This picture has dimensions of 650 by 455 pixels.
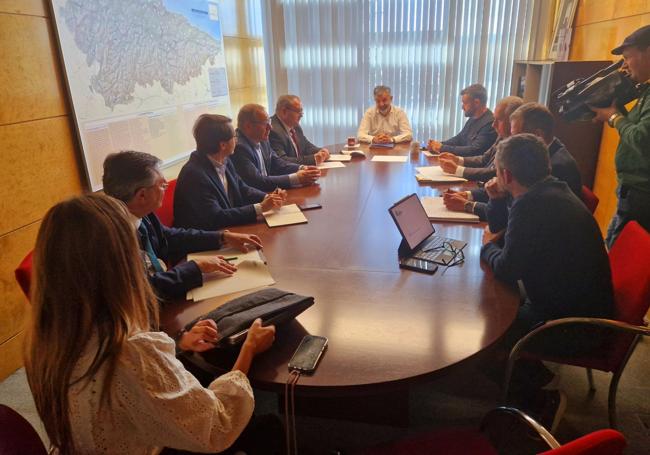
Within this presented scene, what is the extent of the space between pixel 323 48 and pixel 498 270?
472 cm

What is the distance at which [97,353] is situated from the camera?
84 centimetres

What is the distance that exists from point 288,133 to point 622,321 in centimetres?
297

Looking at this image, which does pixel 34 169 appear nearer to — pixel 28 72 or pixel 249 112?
pixel 28 72

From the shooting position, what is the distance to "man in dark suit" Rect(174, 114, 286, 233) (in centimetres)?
221

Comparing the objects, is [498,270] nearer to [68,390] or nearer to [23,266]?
[68,390]

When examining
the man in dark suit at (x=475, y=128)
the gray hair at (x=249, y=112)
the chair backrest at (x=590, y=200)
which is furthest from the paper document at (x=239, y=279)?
the man in dark suit at (x=475, y=128)

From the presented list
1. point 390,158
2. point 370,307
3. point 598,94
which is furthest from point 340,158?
point 370,307

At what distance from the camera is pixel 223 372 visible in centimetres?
114

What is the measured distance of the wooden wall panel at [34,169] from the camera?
85.2 inches

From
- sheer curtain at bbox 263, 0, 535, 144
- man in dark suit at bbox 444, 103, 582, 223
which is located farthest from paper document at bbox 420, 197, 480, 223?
sheer curtain at bbox 263, 0, 535, 144

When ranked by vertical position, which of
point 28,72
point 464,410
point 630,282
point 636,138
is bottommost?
point 464,410

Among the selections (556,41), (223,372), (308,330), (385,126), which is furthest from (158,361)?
(556,41)

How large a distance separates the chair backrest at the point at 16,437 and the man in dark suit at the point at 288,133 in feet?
9.59

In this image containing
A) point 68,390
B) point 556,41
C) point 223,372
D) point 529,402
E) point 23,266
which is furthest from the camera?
point 556,41
